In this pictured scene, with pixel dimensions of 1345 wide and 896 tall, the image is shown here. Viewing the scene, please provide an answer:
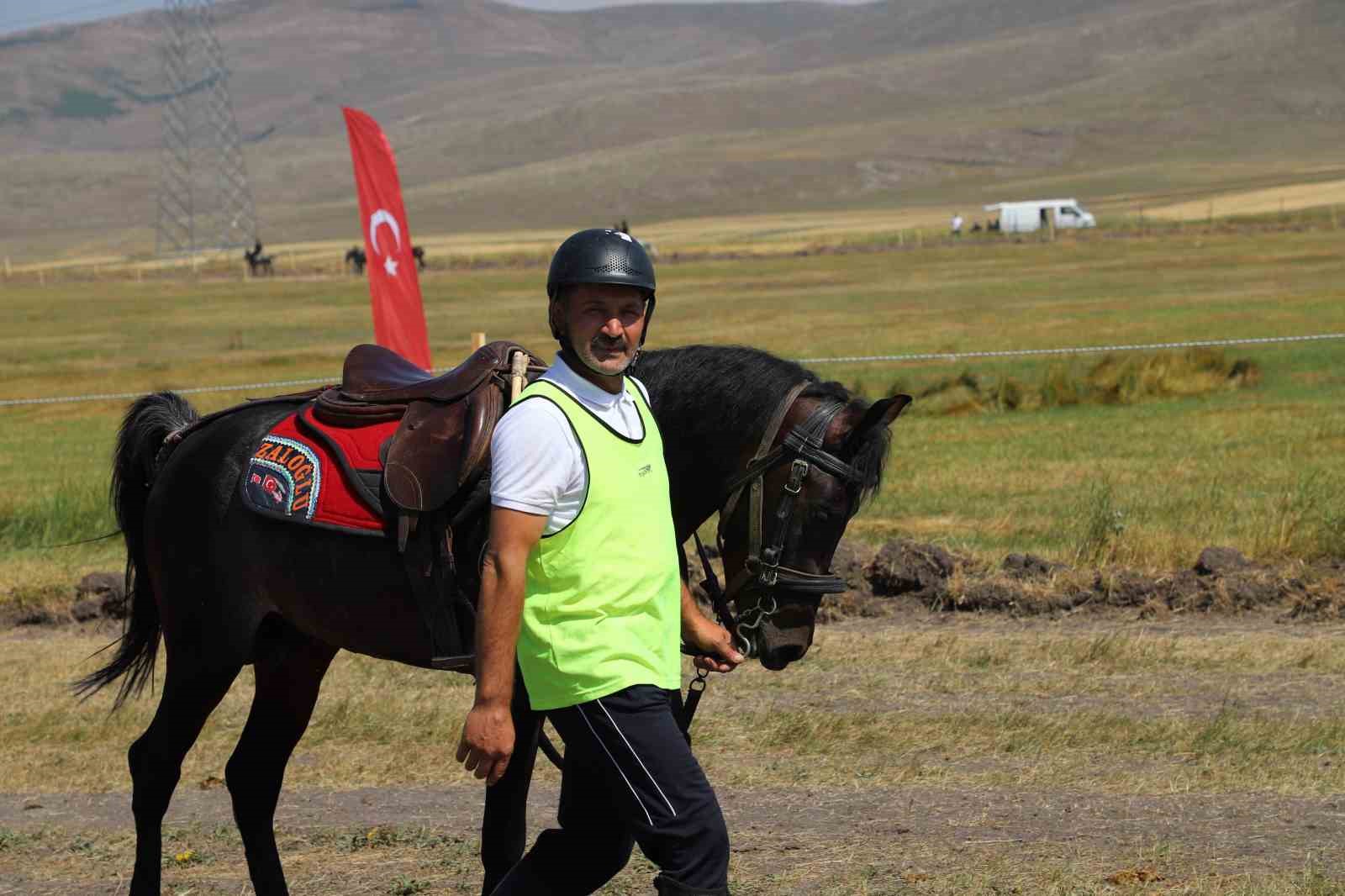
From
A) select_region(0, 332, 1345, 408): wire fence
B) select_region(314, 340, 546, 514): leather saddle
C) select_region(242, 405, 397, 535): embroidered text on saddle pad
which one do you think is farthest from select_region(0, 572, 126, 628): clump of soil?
select_region(314, 340, 546, 514): leather saddle

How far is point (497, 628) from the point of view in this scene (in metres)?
3.79

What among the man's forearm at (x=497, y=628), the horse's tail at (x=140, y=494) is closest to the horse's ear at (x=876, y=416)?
the man's forearm at (x=497, y=628)

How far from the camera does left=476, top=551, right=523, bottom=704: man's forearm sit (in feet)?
12.4

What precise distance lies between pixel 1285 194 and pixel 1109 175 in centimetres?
4461

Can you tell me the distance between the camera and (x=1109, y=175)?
131 metres

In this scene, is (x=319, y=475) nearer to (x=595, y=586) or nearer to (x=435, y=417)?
(x=435, y=417)

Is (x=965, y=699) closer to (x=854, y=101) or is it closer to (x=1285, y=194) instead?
(x=1285, y=194)

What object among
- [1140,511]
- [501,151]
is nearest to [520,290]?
[1140,511]

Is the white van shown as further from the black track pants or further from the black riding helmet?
the black track pants

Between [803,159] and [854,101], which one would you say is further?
[854,101]

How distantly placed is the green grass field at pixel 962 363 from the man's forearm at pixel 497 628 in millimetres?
7370

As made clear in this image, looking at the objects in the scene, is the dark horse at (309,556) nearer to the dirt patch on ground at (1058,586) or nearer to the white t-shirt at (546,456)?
the white t-shirt at (546,456)

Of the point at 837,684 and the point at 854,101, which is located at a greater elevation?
the point at 854,101

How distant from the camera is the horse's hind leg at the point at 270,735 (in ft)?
18.3
